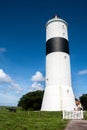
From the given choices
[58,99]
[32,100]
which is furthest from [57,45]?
[32,100]

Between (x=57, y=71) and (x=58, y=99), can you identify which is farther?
(x=57, y=71)

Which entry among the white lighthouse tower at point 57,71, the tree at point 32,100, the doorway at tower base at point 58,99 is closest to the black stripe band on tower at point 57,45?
the white lighthouse tower at point 57,71

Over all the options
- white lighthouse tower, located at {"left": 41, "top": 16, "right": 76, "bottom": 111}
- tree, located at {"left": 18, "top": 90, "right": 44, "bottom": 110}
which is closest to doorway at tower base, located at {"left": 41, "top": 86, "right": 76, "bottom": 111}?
white lighthouse tower, located at {"left": 41, "top": 16, "right": 76, "bottom": 111}

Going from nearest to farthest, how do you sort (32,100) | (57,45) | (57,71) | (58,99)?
1. (58,99)
2. (57,71)
3. (57,45)
4. (32,100)

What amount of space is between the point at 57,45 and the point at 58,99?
5.86 m

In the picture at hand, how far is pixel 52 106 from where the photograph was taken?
19703 millimetres

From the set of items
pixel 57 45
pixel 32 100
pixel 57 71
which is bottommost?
pixel 32 100

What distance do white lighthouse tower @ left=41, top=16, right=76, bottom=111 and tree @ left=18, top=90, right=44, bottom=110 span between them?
10009mm

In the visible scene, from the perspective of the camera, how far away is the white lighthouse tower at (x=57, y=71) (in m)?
19.9

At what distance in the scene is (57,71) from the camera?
20719 mm

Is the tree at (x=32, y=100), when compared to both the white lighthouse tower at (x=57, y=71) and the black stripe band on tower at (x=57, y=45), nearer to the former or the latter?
the white lighthouse tower at (x=57, y=71)

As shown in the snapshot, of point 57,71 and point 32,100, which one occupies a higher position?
point 57,71

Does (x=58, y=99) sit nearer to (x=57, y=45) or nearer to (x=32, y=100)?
(x=57, y=45)

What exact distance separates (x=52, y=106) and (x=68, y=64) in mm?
5015
